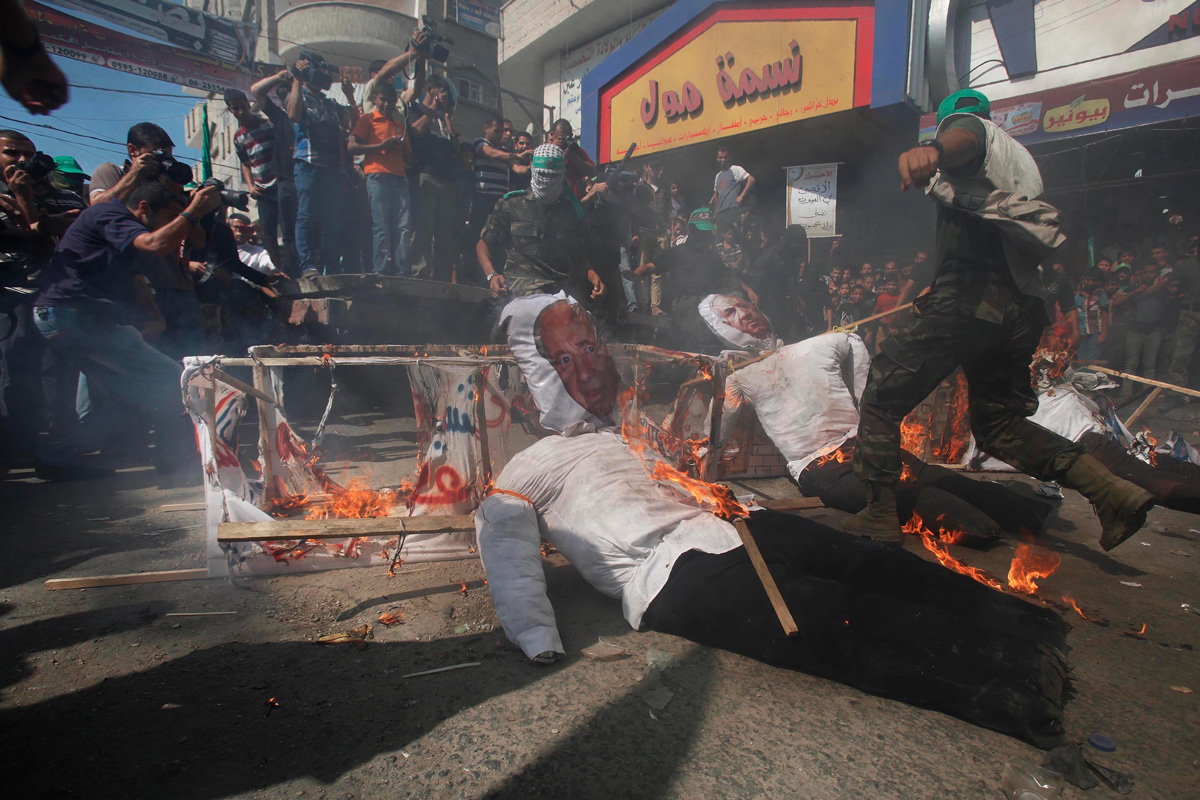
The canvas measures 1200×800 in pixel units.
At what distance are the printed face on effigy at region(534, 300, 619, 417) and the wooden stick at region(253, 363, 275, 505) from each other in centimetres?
175

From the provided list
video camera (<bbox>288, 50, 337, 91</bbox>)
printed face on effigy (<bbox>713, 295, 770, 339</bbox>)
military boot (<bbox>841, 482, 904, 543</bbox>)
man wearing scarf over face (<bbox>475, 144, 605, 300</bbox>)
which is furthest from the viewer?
video camera (<bbox>288, 50, 337, 91</bbox>)

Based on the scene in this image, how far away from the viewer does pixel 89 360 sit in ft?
14.6

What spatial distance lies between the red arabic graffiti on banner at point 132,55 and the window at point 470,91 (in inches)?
232

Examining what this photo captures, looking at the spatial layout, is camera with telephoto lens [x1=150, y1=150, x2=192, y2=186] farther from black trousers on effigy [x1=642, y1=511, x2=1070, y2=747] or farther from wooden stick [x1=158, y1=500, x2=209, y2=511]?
black trousers on effigy [x1=642, y1=511, x2=1070, y2=747]

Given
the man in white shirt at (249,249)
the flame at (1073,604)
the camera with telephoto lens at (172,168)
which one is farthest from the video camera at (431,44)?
the flame at (1073,604)

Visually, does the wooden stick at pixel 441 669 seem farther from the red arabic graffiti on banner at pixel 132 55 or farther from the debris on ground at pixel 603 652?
the red arabic graffiti on banner at pixel 132 55

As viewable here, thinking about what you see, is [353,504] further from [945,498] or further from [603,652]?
[945,498]

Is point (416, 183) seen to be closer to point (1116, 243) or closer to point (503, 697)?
point (503, 697)

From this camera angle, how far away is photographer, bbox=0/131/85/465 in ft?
16.0

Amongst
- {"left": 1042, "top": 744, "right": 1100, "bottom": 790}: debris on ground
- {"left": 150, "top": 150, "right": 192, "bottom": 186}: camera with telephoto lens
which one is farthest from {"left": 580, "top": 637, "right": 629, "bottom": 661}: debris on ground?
{"left": 150, "top": 150, "right": 192, "bottom": 186}: camera with telephoto lens

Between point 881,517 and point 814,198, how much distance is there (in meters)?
7.63

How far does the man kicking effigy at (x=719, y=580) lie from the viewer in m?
1.77

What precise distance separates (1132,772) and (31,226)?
23.2ft

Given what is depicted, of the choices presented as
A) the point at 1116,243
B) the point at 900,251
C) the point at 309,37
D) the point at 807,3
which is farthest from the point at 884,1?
the point at 309,37
